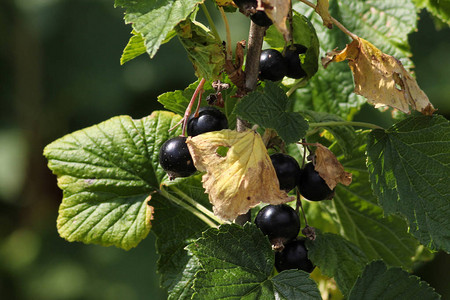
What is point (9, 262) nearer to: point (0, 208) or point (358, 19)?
point (0, 208)

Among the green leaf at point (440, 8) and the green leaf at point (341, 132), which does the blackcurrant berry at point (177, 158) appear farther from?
the green leaf at point (440, 8)

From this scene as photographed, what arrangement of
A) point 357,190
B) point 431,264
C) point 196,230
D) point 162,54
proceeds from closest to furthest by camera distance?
point 196,230 < point 357,190 < point 431,264 < point 162,54

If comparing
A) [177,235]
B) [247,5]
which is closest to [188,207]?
[177,235]

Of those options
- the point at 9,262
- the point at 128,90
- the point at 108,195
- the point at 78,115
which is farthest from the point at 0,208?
the point at 108,195

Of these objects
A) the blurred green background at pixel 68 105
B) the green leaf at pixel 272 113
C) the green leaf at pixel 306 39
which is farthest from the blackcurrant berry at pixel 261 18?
the blurred green background at pixel 68 105

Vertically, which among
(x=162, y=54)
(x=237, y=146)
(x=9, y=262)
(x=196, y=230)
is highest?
(x=237, y=146)

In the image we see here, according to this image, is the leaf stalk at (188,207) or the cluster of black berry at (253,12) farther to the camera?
the leaf stalk at (188,207)

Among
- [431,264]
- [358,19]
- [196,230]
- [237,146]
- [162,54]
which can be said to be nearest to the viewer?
[237,146]

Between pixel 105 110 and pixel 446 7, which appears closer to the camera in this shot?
pixel 446 7
